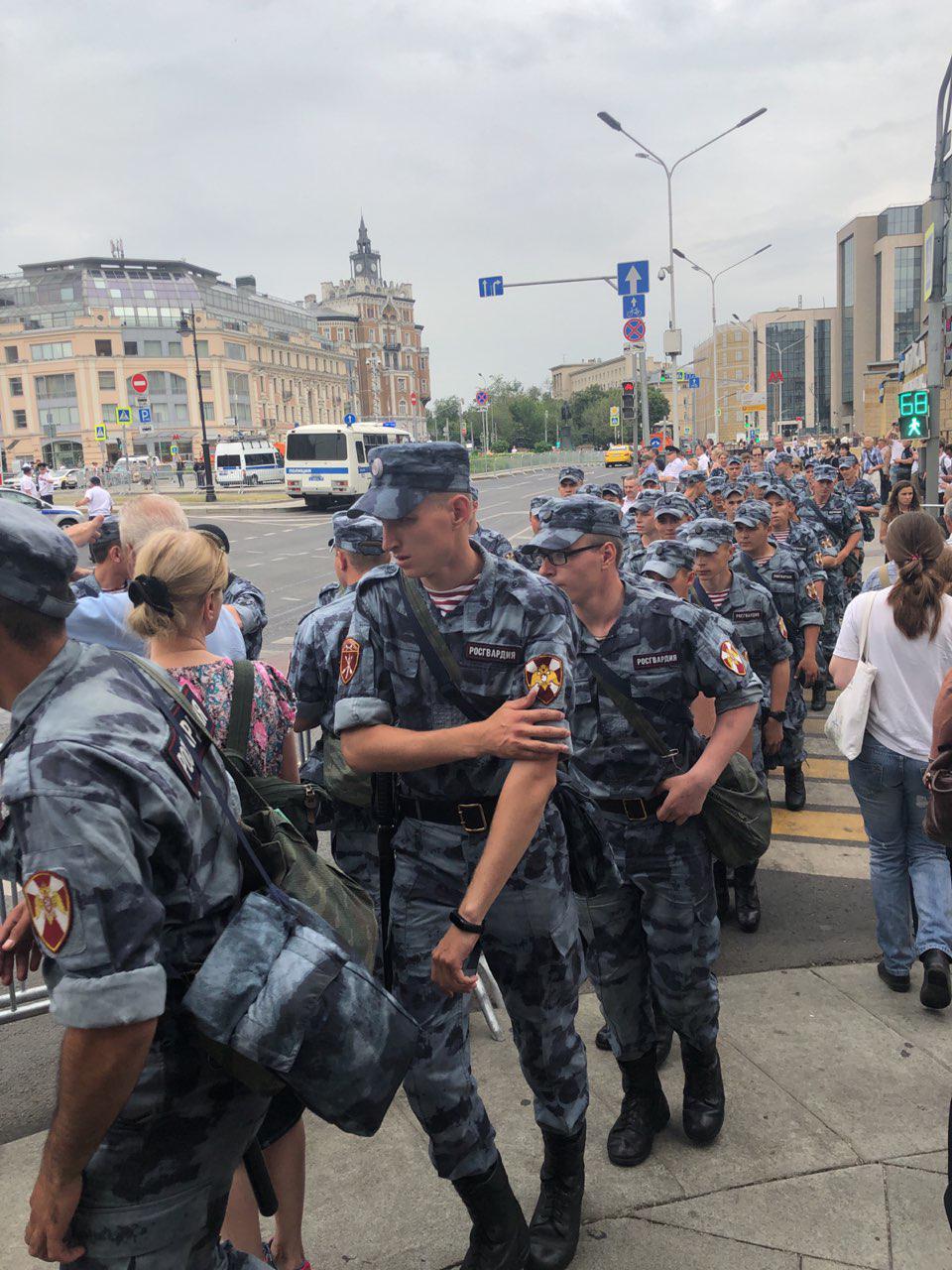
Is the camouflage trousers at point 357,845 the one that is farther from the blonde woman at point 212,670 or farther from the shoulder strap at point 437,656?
the shoulder strap at point 437,656

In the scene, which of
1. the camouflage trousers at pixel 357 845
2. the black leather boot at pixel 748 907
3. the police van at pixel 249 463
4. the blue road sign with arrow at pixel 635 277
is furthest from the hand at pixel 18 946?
the police van at pixel 249 463

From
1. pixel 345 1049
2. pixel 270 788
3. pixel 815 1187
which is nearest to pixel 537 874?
pixel 270 788

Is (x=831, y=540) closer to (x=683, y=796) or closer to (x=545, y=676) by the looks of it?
(x=683, y=796)

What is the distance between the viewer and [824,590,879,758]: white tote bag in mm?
4129

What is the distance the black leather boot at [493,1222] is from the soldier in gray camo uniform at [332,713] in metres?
1.08

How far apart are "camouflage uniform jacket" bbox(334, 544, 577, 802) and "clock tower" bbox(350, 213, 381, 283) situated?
537 ft

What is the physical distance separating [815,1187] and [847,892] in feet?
8.18

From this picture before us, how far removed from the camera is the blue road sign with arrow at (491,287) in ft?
86.7

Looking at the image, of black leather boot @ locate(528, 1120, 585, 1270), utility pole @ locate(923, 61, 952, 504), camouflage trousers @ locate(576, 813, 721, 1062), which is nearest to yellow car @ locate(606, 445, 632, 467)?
utility pole @ locate(923, 61, 952, 504)

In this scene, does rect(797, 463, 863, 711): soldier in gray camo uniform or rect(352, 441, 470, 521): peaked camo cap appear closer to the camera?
rect(352, 441, 470, 521): peaked camo cap

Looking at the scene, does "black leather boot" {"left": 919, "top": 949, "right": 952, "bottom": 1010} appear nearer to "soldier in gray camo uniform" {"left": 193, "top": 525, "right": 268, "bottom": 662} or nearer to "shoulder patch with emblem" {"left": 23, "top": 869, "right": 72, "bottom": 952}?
"soldier in gray camo uniform" {"left": 193, "top": 525, "right": 268, "bottom": 662}

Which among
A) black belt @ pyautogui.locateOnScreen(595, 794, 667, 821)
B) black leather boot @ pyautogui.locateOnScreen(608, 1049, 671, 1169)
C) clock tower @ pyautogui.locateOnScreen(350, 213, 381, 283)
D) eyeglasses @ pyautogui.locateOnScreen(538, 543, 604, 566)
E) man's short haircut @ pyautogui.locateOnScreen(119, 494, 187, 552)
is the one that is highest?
clock tower @ pyautogui.locateOnScreen(350, 213, 381, 283)

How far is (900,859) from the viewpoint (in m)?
4.21

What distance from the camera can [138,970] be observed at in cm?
151
